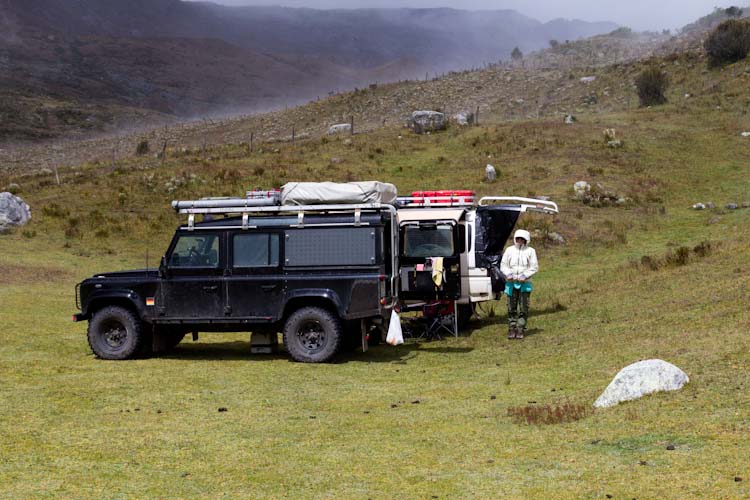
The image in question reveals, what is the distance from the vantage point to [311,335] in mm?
14078

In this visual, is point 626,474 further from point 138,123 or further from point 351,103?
point 138,123

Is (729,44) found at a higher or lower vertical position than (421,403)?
higher

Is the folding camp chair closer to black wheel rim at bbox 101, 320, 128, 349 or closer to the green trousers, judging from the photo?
the green trousers

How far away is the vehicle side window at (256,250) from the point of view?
14234mm

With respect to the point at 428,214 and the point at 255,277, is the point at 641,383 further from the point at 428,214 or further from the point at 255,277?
the point at 428,214

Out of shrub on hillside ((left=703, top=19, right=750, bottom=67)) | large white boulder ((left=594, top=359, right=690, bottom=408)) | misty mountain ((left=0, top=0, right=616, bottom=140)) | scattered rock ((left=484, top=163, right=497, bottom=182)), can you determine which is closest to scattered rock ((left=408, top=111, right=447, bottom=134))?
scattered rock ((left=484, top=163, right=497, bottom=182))

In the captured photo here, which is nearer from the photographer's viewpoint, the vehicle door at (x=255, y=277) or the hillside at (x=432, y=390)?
the hillside at (x=432, y=390)

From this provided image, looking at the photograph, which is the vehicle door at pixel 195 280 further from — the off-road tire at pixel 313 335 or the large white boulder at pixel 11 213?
the large white boulder at pixel 11 213

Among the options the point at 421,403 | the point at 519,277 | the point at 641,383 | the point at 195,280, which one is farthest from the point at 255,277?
the point at 641,383

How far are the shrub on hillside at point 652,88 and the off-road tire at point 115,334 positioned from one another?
46325 mm

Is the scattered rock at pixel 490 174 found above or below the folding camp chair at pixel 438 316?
above

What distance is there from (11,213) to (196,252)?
21.6 m

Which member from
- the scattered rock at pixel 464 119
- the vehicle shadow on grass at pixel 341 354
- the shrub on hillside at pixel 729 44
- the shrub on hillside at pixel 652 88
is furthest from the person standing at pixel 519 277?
the shrub on hillside at pixel 729 44

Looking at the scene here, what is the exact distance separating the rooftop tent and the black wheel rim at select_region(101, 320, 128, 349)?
7.31 m
